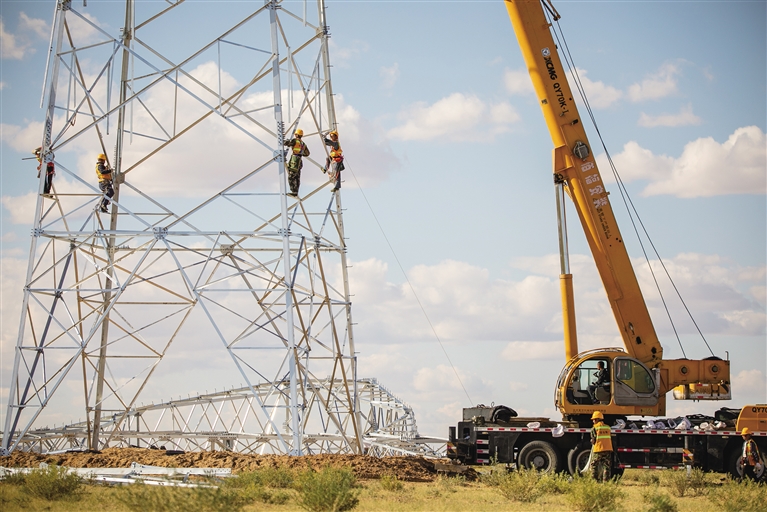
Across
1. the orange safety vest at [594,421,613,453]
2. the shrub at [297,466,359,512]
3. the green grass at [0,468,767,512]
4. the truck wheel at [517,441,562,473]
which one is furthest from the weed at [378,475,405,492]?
the orange safety vest at [594,421,613,453]

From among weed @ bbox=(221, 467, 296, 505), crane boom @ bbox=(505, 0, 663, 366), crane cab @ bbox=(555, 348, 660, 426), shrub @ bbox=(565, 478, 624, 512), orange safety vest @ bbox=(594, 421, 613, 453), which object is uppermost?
crane boom @ bbox=(505, 0, 663, 366)

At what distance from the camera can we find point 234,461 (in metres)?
25.4

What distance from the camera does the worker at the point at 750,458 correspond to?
2500 centimetres

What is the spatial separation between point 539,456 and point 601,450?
10.4 feet

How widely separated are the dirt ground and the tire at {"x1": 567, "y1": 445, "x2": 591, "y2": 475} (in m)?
2.65

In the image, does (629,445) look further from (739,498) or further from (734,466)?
(739,498)

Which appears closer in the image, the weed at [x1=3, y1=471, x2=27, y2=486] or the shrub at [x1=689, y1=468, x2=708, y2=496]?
the weed at [x1=3, y1=471, x2=27, y2=486]

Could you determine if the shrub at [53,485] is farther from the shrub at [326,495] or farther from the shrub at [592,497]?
the shrub at [592,497]

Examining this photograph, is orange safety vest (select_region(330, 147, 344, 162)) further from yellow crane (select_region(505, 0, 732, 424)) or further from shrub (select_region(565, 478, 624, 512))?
shrub (select_region(565, 478, 624, 512))

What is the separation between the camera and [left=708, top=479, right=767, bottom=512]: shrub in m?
19.7

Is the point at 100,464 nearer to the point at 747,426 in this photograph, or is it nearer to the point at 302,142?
the point at 302,142

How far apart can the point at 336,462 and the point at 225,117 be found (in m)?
10.1

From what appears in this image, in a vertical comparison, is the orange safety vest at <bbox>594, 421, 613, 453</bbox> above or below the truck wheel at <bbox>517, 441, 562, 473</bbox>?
above

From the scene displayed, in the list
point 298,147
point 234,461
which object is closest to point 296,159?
point 298,147
